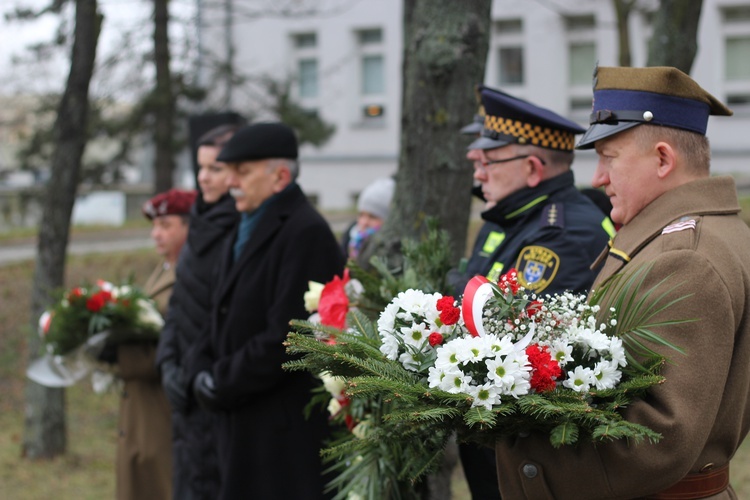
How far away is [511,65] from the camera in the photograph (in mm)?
22109

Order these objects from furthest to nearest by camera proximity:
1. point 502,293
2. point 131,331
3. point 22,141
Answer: point 22,141
point 131,331
point 502,293

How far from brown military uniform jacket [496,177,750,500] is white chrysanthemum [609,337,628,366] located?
0.33ft

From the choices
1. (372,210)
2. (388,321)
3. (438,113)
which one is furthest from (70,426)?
(388,321)

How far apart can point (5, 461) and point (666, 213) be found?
6741 mm

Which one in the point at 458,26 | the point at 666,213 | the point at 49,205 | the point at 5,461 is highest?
the point at 458,26

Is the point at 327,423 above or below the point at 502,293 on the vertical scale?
below

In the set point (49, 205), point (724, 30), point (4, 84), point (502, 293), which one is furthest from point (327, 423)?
point (724, 30)

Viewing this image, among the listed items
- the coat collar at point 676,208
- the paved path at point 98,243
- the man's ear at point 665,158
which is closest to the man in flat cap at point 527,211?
the coat collar at point 676,208

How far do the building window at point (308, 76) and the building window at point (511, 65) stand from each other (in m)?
4.01

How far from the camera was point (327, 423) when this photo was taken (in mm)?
4625

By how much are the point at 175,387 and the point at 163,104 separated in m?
8.08

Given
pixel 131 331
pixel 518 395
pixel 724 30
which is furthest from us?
pixel 724 30

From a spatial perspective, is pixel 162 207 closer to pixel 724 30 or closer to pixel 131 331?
pixel 131 331

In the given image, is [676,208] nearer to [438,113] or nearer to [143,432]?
[438,113]
